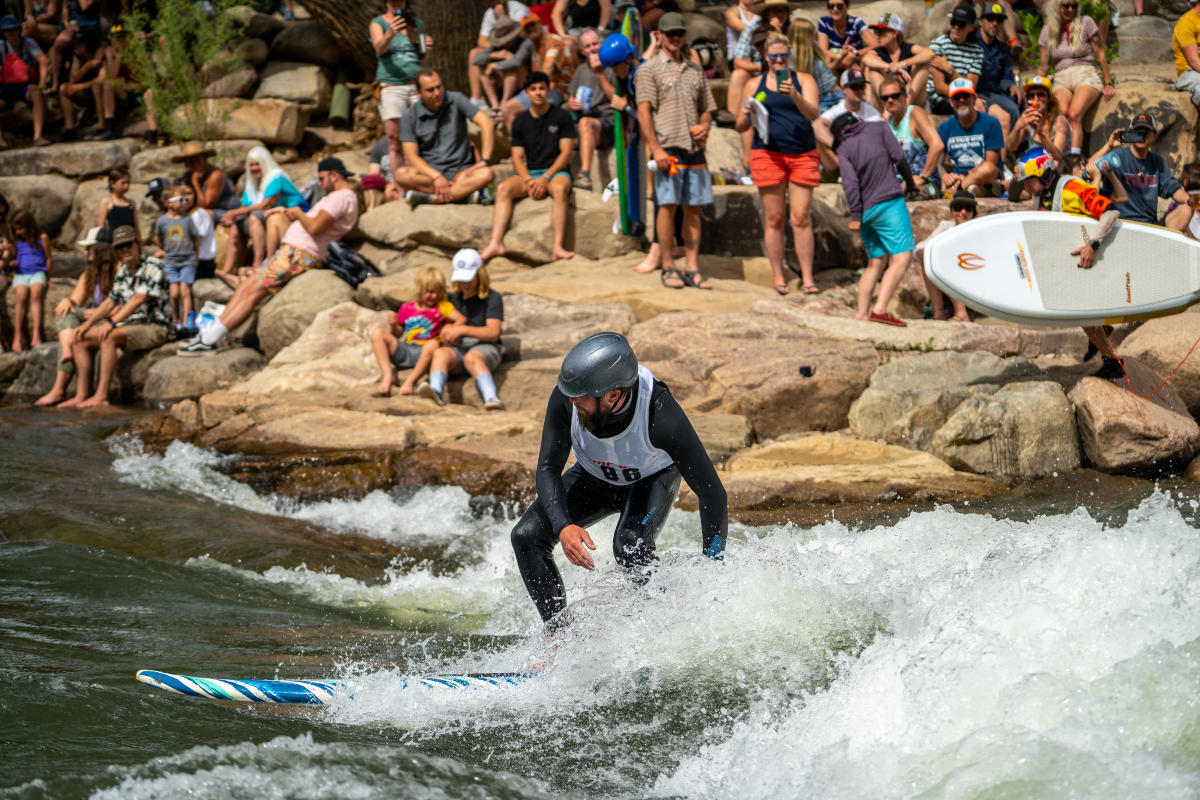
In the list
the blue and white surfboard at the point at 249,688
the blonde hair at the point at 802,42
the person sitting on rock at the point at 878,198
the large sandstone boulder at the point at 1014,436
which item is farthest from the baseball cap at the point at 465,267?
the blonde hair at the point at 802,42

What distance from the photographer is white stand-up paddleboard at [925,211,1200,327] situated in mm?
8445

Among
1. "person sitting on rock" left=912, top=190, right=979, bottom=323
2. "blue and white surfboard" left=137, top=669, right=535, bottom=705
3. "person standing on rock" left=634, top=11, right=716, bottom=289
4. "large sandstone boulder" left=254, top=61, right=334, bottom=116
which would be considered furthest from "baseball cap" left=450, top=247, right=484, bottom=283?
"large sandstone boulder" left=254, top=61, right=334, bottom=116

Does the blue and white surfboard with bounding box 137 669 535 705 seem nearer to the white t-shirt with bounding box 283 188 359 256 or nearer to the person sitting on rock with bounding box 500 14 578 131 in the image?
the white t-shirt with bounding box 283 188 359 256

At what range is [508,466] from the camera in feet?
27.4

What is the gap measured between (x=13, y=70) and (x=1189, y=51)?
52.8 feet

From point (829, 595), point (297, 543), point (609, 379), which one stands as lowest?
point (297, 543)

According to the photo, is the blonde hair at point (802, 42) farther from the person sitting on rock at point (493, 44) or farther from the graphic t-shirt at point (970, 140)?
the person sitting on rock at point (493, 44)

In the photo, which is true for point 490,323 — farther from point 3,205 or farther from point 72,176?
point 72,176

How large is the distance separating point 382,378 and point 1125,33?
37.3 feet

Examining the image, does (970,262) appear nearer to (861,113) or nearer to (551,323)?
(861,113)

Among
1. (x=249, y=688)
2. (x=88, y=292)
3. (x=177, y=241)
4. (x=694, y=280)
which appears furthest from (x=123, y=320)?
(x=249, y=688)

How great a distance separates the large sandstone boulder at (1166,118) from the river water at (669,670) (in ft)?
24.0

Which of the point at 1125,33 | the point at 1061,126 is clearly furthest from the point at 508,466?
the point at 1125,33

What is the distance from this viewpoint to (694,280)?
11359 millimetres
